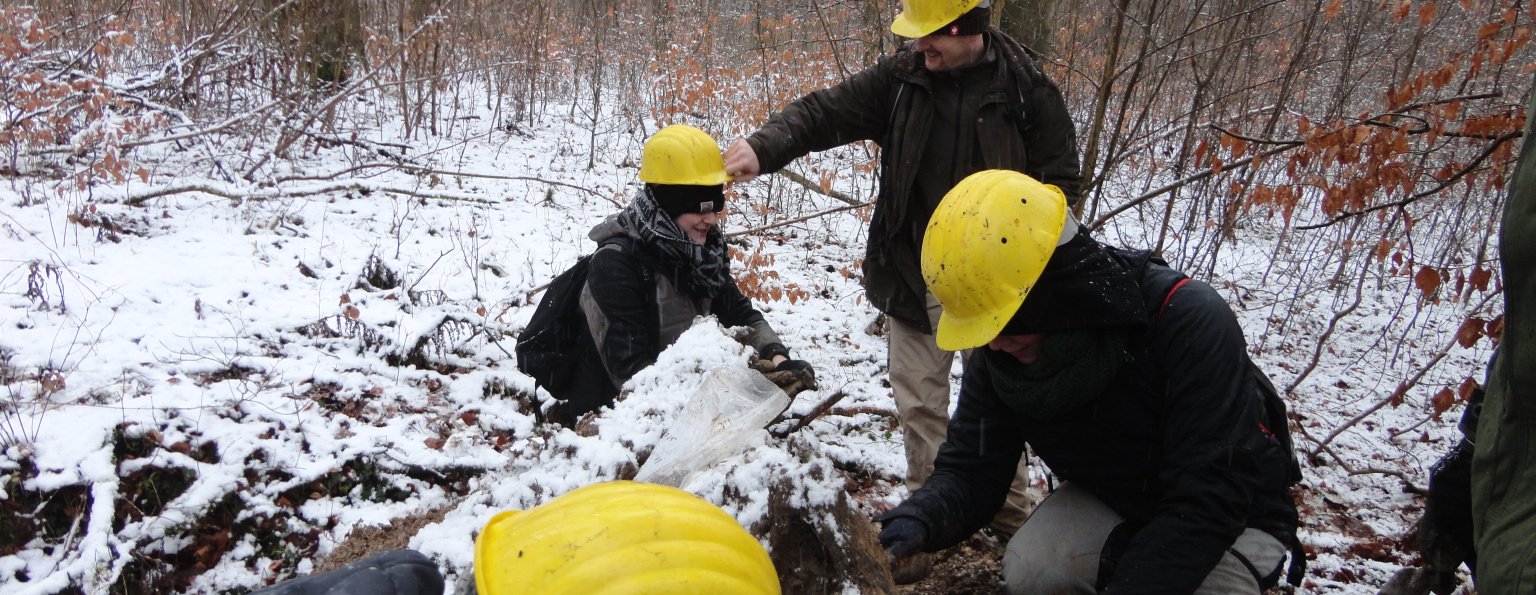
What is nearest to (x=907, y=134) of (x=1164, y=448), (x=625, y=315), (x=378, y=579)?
(x=625, y=315)

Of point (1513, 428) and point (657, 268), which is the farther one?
point (657, 268)

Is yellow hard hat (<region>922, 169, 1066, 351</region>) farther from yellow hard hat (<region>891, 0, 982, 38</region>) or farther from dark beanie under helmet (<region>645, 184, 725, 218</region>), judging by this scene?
dark beanie under helmet (<region>645, 184, 725, 218</region>)

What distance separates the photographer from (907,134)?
113 inches

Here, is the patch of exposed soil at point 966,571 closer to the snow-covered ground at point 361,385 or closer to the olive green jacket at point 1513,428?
the snow-covered ground at point 361,385

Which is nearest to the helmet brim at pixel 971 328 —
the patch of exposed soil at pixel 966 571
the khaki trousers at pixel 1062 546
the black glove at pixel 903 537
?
the black glove at pixel 903 537

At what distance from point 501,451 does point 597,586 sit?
8.06ft

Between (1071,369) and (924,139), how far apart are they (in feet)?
4.31

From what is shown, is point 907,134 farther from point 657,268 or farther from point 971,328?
point 971,328

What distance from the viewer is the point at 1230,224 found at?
5.18 m

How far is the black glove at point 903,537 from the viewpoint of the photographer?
6.22ft

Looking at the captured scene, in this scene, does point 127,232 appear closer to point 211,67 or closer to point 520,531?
point 211,67

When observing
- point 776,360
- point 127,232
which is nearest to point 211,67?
point 127,232

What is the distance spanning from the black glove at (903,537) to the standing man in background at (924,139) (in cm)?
105

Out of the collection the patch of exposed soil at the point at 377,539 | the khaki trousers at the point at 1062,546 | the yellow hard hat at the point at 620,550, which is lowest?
the patch of exposed soil at the point at 377,539
